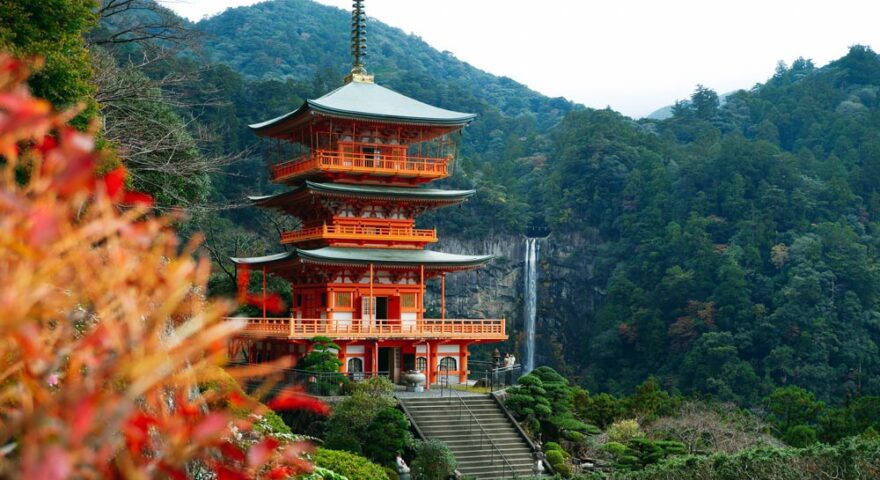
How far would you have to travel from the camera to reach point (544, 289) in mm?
67312

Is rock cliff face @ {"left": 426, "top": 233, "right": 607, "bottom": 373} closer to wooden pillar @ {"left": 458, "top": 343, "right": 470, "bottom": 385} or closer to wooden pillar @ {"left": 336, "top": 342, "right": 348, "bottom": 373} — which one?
wooden pillar @ {"left": 458, "top": 343, "right": 470, "bottom": 385}

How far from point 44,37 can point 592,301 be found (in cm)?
5236

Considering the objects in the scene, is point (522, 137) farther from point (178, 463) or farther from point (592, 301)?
point (178, 463)

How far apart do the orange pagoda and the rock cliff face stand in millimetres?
35347

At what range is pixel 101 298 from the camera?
117 inches

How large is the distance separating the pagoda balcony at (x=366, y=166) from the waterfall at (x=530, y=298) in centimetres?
3341

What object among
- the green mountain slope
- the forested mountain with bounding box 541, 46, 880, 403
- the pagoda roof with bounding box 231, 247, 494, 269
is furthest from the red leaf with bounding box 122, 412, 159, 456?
the green mountain slope

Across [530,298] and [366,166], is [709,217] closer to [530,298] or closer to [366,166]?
[530,298]

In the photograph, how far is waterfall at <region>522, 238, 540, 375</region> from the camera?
200 ft

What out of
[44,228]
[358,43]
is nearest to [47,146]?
[44,228]

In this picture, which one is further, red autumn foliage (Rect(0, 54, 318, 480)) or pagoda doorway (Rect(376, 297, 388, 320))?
pagoda doorway (Rect(376, 297, 388, 320))

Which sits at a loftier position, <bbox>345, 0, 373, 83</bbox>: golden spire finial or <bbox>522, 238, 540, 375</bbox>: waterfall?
<bbox>345, 0, 373, 83</bbox>: golden spire finial

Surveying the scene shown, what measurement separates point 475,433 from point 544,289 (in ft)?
145

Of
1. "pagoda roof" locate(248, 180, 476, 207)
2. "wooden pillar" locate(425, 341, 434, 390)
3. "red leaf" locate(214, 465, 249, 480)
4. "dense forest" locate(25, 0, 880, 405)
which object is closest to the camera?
"red leaf" locate(214, 465, 249, 480)
